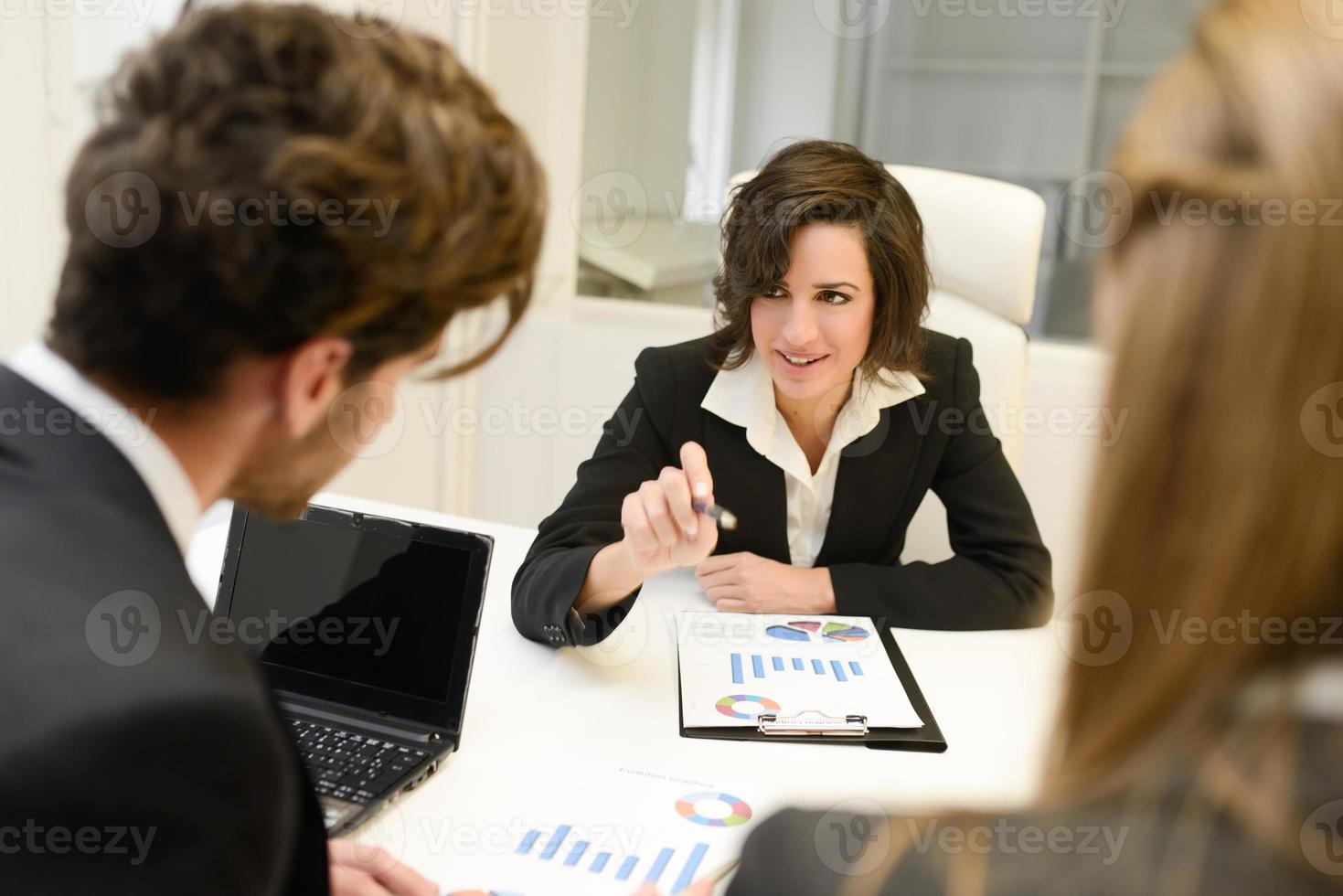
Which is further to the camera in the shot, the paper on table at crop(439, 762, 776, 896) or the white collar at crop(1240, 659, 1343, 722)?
the paper on table at crop(439, 762, 776, 896)

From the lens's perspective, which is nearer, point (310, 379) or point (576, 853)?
point (310, 379)

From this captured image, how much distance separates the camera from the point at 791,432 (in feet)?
5.73

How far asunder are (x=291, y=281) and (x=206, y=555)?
2.99 feet

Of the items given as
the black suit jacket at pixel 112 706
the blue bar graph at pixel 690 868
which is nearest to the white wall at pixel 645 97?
the blue bar graph at pixel 690 868

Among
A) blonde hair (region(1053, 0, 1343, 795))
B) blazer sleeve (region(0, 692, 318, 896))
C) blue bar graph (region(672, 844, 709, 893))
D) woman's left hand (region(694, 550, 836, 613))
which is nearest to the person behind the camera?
blonde hair (region(1053, 0, 1343, 795))

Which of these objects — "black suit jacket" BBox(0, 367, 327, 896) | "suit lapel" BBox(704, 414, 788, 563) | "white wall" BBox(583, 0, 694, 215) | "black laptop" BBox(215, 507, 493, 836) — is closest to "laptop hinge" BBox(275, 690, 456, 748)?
"black laptop" BBox(215, 507, 493, 836)

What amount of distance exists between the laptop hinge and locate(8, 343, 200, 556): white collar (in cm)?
39

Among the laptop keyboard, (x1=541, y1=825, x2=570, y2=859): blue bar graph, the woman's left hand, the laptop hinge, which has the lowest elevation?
(x1=541, y1=825, x2=570, y2=859): blue bar graph

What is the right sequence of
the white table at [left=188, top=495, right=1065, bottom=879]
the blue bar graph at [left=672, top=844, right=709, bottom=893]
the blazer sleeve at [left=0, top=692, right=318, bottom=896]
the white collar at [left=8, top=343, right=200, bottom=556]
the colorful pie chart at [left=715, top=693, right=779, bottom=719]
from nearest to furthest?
the blazer sleeve at [left=0, top=692, right=318, bottom=896]
the white collar at [left=8, top=343, right=200, bottom=556]
the blue bar graph at [left=672, top=844, right=709, bottom=893]
the white table at [left=188, top=495, right=1065, bottom=879]
the colorful pie chart at [left=715, top=693, right=779, bottom=719]

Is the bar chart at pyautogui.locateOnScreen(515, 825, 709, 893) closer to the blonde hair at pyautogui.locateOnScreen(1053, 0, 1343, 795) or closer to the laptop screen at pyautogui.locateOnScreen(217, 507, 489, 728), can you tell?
the laptop screen at pyautogui.locateOnScreen(217, 507, 489, 728)


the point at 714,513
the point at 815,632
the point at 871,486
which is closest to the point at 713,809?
the point at 714,513

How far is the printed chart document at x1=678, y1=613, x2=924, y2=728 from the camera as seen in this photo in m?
1.18

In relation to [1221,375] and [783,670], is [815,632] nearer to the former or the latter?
[783,670]

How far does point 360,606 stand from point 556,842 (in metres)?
0.33
